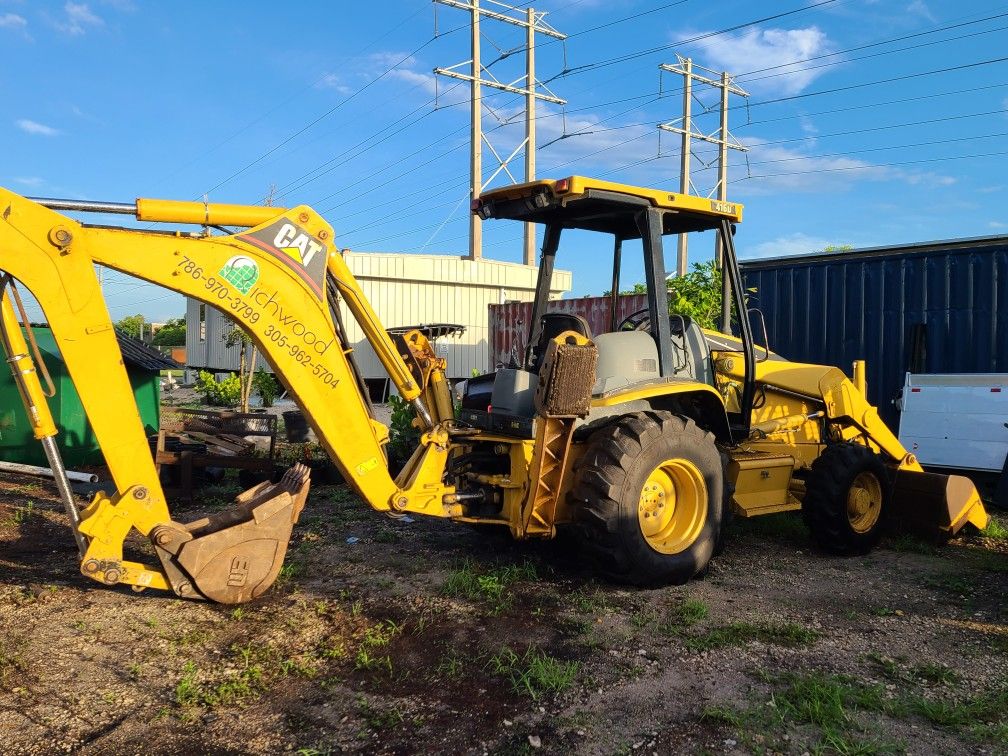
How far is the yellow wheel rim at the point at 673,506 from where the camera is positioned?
5.35 m

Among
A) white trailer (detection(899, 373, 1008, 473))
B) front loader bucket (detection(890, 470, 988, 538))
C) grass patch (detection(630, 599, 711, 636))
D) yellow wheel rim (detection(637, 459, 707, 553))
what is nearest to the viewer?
grass patch (detection(630, 599, 711, 636))

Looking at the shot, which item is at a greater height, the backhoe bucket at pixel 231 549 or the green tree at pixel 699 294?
the green tree at pixel 699 294

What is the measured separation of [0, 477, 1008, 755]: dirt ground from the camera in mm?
3361

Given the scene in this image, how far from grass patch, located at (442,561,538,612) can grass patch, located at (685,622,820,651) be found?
1206 millimetres

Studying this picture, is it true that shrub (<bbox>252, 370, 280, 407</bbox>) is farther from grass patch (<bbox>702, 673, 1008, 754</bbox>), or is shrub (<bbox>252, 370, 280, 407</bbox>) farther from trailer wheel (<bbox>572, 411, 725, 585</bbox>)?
grass patch (<bbox>702, 673, 1008, 754</bbox>)

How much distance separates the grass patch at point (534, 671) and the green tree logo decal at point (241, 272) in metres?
2.43

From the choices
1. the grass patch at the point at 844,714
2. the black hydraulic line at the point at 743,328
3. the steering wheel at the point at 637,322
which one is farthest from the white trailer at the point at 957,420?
the grass patch at the point at 844,714

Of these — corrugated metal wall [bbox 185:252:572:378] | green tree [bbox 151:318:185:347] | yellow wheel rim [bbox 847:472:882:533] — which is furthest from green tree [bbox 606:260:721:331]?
green tree [bbox 151:318:185:347]

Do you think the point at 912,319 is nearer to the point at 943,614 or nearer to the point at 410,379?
the point at 943,614

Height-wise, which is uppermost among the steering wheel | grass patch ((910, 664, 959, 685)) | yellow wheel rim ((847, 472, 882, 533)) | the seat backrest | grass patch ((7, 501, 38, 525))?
the steering wheel

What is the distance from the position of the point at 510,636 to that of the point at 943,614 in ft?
9.01

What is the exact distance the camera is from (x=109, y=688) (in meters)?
3.74

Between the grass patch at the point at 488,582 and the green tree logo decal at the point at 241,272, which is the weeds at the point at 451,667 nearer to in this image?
the grass patch at the point at 488,582

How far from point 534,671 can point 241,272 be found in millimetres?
2643
